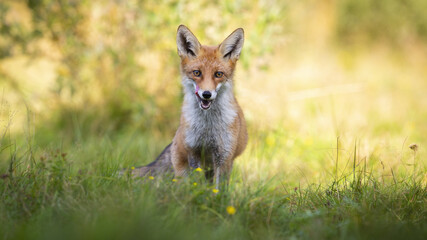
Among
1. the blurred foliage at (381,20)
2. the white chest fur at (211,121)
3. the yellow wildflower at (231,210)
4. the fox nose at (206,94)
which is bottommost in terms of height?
the yellow wildflower at (231,210)

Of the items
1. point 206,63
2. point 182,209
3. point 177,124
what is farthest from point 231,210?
point 177,124

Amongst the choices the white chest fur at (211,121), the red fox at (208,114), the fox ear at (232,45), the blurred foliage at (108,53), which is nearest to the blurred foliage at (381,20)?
the blurred foliage at (108,53)

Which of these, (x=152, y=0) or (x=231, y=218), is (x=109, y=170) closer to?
(x=231, y=218)

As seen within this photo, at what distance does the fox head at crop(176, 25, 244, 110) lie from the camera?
3686 mm

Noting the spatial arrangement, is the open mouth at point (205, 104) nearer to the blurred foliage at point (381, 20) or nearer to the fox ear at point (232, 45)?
the fox ear at point (232, 45)

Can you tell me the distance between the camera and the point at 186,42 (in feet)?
13.0

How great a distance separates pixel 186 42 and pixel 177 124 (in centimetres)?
263

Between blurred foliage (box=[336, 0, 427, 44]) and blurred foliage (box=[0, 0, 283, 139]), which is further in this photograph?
blurred foliage (box=[336, 0, 427, 44])

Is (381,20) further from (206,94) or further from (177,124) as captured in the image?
(206,94)

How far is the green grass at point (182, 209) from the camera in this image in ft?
8.07

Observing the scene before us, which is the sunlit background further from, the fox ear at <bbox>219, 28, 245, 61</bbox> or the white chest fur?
the fox ear at <bbox>219, 28, 245, 61</bbox>

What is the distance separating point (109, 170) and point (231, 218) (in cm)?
121

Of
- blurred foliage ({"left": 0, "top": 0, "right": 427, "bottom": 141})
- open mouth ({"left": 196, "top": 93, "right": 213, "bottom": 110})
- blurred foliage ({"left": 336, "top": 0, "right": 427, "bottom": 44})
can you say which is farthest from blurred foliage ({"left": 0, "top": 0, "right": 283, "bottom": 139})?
blurred foliage ({"left": 336, "top": 0, "right": 427, "bottom": 44})

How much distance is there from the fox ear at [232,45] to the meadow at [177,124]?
123cm
